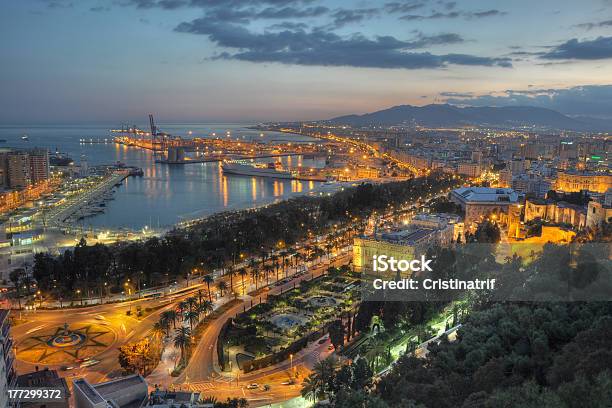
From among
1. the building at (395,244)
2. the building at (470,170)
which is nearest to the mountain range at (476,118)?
the building at (470,170)

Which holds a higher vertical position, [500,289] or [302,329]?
[500,289]

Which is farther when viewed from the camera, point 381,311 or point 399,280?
point 399,280

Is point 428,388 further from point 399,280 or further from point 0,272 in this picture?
point 0,272

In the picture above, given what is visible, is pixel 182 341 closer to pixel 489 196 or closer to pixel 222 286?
pixel 222 286

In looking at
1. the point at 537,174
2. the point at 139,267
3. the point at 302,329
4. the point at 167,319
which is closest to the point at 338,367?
the point at 302,329

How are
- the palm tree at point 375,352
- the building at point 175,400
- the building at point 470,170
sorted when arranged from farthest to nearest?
the building at point 470,170 → the palm tree at point 375,352 → the building at point 175,400

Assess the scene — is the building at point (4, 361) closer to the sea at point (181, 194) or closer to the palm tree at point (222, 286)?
the palm tree at point (222, 286)

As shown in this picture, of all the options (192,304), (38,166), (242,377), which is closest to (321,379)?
(242,377)
